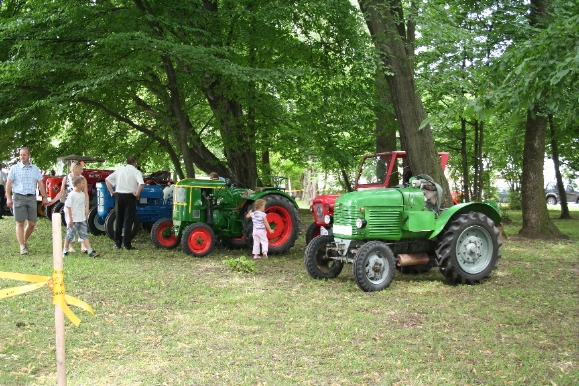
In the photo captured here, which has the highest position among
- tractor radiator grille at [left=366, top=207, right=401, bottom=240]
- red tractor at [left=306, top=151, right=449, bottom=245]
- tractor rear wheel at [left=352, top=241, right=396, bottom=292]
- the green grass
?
red tractor at [left=306, top=151, right=449, bottom=245]

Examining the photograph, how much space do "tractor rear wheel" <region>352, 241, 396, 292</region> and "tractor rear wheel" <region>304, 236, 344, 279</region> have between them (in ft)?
2.56

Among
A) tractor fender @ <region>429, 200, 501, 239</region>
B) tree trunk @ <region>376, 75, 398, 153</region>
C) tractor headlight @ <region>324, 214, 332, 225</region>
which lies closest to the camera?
tractor fender @ <region>429, 200, 501, 239</region>

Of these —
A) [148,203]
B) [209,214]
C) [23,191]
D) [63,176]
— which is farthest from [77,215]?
[63,176]

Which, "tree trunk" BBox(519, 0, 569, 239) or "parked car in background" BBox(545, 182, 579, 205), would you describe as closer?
"tree trunk" BBox(519, 0, 569, 239)

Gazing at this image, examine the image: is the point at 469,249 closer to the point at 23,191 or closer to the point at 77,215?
the point at 77,215

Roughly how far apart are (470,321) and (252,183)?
1057 cm

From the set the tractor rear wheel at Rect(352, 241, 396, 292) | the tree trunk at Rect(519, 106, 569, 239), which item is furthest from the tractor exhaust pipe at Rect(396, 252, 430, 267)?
the tree trunk at Rect(519, 106, 569, 239)

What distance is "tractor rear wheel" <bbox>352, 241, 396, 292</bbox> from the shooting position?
309 inches

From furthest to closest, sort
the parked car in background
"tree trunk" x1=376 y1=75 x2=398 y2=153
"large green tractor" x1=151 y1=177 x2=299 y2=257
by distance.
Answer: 1. the parked car in background
2. "tree trunk" x1=376 y1=75 x2=398 y2=153
3. "large green tractor" x1=151 y1=177 x2=299 y2=257

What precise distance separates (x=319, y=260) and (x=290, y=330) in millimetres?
2964

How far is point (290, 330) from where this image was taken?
19.6 feet

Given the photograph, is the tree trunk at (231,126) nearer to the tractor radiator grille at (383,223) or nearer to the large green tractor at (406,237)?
the large green tractor at (406,237)

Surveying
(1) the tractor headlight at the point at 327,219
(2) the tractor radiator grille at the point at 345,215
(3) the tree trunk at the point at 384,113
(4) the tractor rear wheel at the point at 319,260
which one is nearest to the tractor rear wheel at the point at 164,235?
(1) the tractor headlight at the point at 327,219

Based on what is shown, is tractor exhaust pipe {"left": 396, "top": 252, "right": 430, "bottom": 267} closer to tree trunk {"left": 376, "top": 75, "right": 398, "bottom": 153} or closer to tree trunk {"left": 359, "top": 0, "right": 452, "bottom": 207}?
tree trunk {"left": 359, "top": 0, "right": 452, "bottom": 207}
